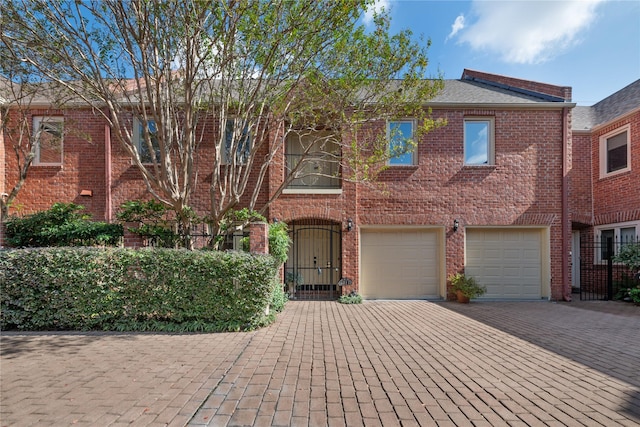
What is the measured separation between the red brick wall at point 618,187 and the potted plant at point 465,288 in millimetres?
5528

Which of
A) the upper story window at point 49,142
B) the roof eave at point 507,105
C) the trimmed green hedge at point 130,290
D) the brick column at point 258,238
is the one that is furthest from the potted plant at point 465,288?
the upper story window at point 49,142

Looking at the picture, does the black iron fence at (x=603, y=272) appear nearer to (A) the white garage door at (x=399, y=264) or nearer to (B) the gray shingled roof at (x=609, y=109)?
(B) the gray shingled roof at (x=609, y=109)

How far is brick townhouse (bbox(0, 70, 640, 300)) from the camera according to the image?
9.85 m

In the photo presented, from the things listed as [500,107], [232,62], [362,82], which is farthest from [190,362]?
[500,107]

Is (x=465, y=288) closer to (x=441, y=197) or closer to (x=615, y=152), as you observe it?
(x=441, y=197)

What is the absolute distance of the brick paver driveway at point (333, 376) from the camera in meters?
3.30

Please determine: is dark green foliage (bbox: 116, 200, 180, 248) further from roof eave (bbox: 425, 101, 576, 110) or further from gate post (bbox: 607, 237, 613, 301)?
gate post (bbox: 607, 237, 613, 301)

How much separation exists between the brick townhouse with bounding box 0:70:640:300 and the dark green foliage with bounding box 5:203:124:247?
1.57 meters

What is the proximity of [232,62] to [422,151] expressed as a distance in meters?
6.10

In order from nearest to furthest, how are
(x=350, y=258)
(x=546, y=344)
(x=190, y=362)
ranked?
(x=190, y=362)
(x=546, y=344)
(x=350, y=258)

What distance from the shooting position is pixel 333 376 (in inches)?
166

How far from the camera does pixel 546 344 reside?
221 inches

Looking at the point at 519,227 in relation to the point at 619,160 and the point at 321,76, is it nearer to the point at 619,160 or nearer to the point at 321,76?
the point at 619,160

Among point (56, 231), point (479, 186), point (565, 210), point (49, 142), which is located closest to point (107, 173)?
point (49, 142)
